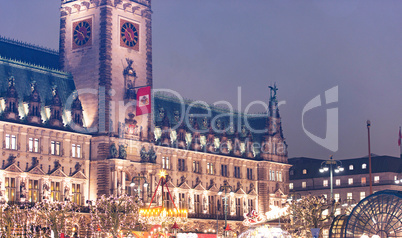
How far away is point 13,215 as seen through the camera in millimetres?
115250

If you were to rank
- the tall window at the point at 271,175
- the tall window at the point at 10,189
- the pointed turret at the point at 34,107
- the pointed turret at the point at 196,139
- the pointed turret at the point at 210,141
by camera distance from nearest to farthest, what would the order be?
the tall window at the point at 10,189 → the pointed turret at the point at 34,107 → the pointed turret at the point at 196,139 → the pointed turret at the point at 210,141 → the tall window at the point at 271,175

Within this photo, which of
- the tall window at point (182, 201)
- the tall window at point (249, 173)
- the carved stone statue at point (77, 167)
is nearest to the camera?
the carved stone statue at point (77, 167)

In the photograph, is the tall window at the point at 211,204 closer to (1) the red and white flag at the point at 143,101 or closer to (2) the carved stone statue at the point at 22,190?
(1) the red and white flag at the point at 143,101

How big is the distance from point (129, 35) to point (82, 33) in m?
8.00

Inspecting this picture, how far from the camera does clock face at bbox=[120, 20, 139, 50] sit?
144375 millimetres

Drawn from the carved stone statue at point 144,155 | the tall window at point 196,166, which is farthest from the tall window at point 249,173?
the carved stone statue at point 144,155

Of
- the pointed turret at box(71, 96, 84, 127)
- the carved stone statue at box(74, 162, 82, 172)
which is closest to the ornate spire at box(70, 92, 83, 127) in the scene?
the pointed turret at box(71, 96, 84, 127)

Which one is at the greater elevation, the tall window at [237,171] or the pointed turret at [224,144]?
the pointed turret at [224,144]

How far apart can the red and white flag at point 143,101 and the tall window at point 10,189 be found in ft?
88.7

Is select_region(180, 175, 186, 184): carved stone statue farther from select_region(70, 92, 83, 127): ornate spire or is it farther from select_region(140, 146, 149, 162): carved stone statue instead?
select_region(70, 92, 83, 127): ornate spire

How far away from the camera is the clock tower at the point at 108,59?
140 m

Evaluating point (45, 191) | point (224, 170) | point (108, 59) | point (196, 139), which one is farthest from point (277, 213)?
point (45, 191)

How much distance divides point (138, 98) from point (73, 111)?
11673mm

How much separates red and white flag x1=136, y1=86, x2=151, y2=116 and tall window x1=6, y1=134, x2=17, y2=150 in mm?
24103
